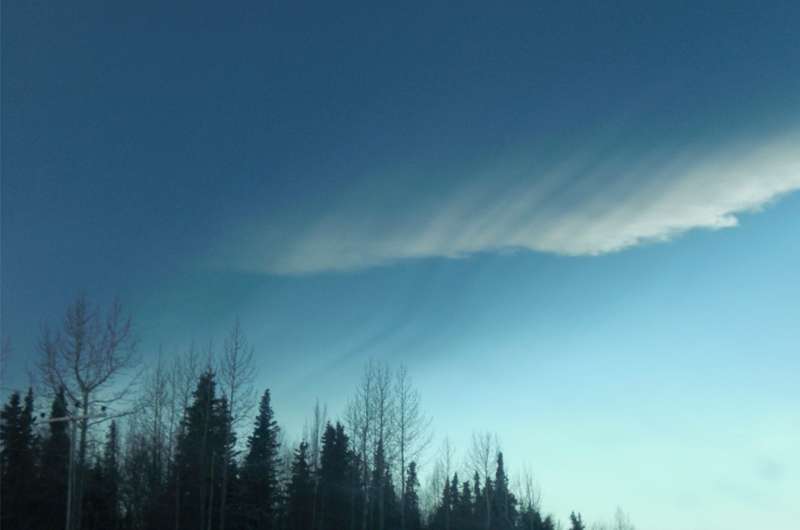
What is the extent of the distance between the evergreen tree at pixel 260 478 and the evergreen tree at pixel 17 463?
1193cm

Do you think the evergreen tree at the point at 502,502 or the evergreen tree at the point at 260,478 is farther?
the evergreen tree at the point at 502,502

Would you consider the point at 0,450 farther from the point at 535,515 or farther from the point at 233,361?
the point at 535,515

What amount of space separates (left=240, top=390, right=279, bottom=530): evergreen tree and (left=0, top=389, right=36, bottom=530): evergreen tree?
39.1 feet

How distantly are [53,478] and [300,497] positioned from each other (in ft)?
81.2

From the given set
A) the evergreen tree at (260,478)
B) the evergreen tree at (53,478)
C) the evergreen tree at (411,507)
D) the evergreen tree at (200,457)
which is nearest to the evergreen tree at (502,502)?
the evergreen tree at (411,507)

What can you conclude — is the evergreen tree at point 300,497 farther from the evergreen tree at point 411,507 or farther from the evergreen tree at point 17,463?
the evergreen tree at point 17,463

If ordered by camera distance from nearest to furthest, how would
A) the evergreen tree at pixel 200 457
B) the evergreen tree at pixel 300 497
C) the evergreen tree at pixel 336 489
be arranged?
1. the evergreen tree at pixel 200 457
2. the evergreen tree at pixel 300 497
3. the evergreen tree at pixel 336 489

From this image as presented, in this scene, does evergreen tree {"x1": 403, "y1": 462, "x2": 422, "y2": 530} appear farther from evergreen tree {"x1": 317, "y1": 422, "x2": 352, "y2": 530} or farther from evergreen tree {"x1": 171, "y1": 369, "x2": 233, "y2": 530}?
evergreen tree {"x1": 171, "y1": 369, "x2": 233, "y2": 530}

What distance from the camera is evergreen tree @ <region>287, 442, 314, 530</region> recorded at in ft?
191

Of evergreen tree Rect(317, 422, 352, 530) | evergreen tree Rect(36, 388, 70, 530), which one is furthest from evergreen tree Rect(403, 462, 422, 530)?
evergreen tree Rect(36, 388, 70, 530)

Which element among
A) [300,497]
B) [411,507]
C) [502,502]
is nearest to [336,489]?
[300,497]

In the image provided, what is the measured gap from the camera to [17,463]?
4209 cm

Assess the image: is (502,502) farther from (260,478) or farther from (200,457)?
(200,457)

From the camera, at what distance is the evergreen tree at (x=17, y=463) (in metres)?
38.8
